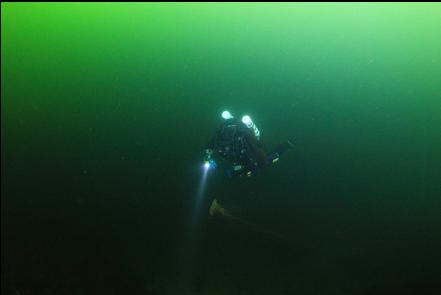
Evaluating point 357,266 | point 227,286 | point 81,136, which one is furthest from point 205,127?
point 357,266

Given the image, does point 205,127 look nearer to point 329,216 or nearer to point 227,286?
point 329,216

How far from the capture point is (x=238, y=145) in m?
4.63

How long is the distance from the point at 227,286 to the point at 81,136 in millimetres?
6636

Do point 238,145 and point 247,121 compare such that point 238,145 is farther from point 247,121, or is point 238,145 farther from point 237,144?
point 247,121

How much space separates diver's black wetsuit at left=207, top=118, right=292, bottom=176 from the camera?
457 centimetres

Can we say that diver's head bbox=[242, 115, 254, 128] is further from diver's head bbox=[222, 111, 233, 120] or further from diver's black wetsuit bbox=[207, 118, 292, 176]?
diver's head bbox=[222, 111, 233, 120]

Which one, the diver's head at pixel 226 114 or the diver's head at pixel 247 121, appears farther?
the diver's head at pixel 247 121

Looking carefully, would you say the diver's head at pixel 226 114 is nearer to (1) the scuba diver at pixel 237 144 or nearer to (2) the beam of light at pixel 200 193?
(1) the scuba diver at pixel 237 144

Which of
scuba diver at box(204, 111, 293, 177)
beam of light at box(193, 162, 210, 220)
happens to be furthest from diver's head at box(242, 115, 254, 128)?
beam of light at box(193, 162, 210, 220)

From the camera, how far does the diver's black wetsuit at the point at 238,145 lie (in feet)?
15.0

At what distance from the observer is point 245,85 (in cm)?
1482

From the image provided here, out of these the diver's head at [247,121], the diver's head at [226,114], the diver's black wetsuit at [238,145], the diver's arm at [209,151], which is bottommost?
the diver's arm at [209,151]

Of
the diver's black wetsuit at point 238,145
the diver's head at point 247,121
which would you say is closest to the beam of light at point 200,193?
the diver's black wetsuit at point 238,145

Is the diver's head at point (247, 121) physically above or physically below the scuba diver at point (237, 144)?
above
